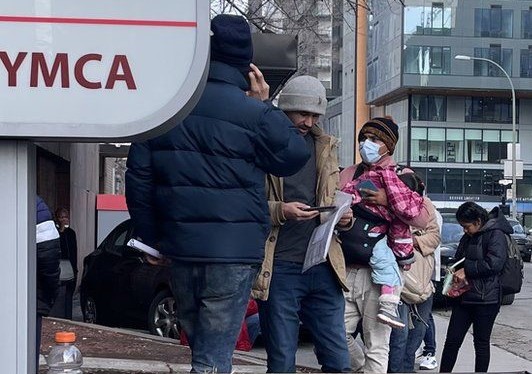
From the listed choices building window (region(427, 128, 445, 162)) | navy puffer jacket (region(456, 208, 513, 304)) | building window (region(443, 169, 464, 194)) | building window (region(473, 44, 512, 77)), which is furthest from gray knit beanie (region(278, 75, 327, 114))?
building window (region(443, 169, 464, 194))

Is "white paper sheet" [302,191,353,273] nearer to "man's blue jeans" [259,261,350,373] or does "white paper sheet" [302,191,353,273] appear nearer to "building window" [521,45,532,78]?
"man's blue jeans" [259,261,350,373]

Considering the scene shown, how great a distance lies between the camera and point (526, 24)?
185 feet

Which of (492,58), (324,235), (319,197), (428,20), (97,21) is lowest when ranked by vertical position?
(324,235)

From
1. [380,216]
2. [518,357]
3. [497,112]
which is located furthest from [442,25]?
[380,216]

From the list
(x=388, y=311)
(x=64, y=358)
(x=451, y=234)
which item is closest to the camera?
(x=64, y=358)

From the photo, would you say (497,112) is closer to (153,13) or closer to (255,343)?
(255,343)

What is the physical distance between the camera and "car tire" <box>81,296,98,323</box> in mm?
11750

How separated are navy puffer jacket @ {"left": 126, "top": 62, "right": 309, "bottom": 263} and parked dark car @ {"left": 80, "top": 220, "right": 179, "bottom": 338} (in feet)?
21.1

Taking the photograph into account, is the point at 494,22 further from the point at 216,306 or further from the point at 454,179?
the point at 216,306

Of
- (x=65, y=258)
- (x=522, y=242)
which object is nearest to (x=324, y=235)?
(x=65, y=258)

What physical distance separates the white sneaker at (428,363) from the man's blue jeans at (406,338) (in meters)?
1.05

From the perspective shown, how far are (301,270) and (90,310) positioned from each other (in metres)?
8.16

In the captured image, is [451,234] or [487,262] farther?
[451,234]

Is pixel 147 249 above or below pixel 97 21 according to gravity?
below
